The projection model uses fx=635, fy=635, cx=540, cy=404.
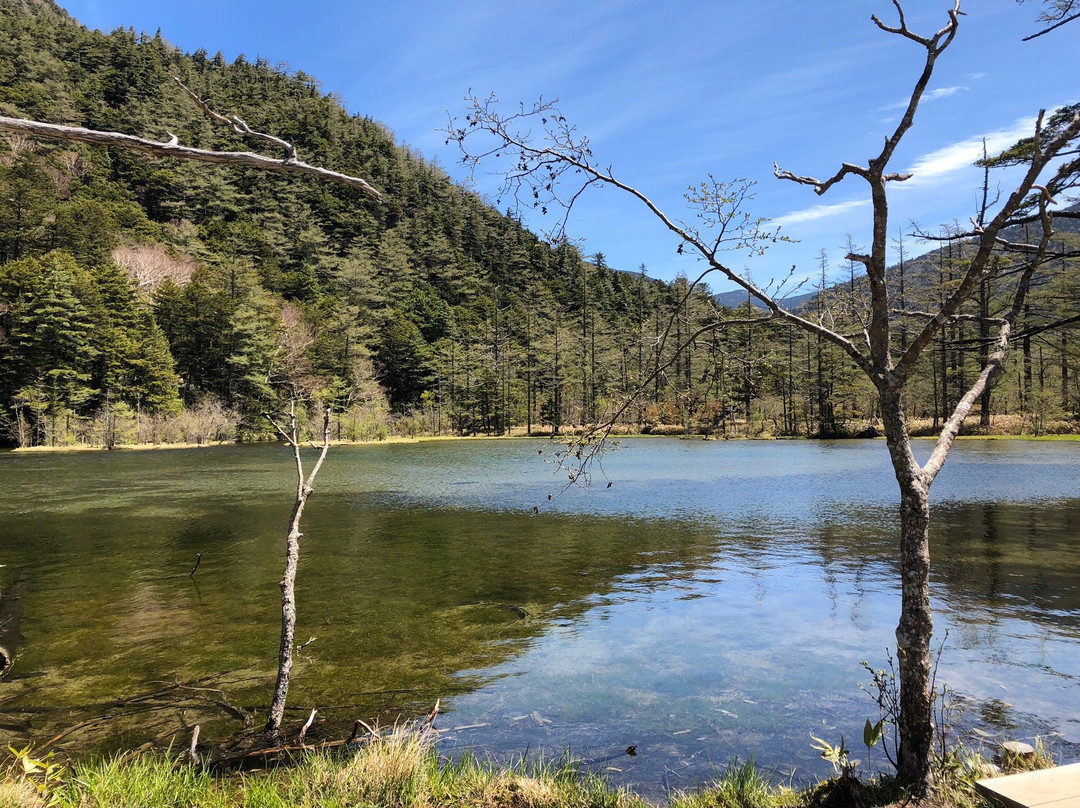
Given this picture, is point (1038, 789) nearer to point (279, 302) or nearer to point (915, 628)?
point (915, 628)

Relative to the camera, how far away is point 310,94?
392 feet

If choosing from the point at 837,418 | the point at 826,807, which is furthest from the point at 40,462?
the point at 837,418

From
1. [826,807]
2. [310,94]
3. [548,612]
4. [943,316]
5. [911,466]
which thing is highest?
[310,94]

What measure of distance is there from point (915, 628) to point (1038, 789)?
0.83 m

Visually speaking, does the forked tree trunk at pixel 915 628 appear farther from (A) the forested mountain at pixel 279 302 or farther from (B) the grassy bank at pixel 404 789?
(A) the forested mountain at pixel 279 302

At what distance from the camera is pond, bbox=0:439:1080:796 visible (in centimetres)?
564

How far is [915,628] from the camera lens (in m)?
3.47

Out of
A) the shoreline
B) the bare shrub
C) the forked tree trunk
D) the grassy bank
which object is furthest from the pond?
the bare shrub

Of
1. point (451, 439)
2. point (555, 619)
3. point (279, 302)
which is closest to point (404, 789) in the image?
point (555, 619)

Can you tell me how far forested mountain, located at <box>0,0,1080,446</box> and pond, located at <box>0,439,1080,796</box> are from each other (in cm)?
743

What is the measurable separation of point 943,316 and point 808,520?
14.2 m

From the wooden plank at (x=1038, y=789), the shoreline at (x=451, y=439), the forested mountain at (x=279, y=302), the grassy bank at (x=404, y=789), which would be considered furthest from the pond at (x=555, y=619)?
the shoreline at (x=451, y=439)

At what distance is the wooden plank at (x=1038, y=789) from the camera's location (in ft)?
8.80

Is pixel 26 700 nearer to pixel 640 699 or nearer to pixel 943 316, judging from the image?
pixel 640 699
